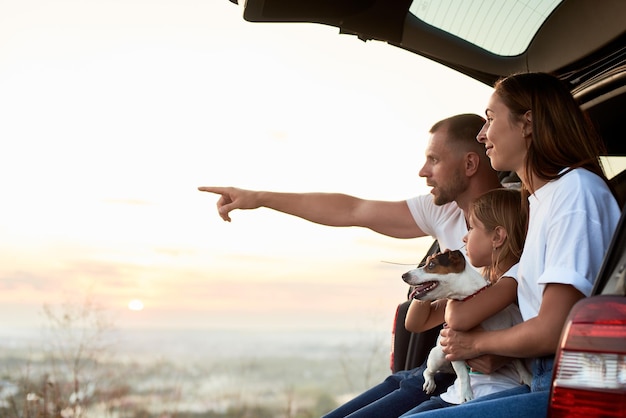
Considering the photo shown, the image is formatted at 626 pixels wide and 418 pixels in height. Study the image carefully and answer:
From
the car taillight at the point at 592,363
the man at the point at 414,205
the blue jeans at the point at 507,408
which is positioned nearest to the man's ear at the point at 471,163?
the man at the point at 414,205

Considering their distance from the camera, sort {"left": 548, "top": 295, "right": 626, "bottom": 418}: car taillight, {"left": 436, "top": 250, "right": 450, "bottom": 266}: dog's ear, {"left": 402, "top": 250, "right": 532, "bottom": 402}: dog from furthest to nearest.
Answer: {"left": 436, "top": 250, "right": 450, "bottom": 266}: dog's ear → {"left": 402, "top": 250, "right": 532, "bottom": 402}: dog → {"left": 548, "top": 295, "right": 626, "bottom": 418}: car taillight

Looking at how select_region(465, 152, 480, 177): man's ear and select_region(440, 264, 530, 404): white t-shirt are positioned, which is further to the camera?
select_region(465, 152, 480, 177): man's ear

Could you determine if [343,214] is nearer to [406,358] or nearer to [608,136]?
[406,358]

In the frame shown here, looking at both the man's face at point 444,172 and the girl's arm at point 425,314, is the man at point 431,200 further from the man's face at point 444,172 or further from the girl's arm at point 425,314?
the girl's arm at point 425,314

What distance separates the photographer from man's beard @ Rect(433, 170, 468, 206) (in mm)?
3289

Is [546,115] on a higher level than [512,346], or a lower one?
higher

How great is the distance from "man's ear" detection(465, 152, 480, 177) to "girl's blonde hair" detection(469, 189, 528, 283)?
544mm

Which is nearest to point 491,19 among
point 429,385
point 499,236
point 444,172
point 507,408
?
point 444,172

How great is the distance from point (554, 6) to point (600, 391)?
5.63ft

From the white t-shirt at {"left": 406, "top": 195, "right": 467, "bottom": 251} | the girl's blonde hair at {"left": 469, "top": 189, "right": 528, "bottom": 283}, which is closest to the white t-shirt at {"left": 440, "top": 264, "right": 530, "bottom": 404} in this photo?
the girl's blonde hair at {"left": 469, "top": 189, "right": 528, "bottom": 283}

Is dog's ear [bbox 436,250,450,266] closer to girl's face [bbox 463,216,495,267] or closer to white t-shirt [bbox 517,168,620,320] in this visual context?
girl's face [bbox 463,216,495,267]

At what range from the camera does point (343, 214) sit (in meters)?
3.82

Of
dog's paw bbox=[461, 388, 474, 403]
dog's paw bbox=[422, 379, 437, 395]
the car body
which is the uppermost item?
the car body

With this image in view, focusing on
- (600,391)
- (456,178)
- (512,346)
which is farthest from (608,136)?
(600,391)
